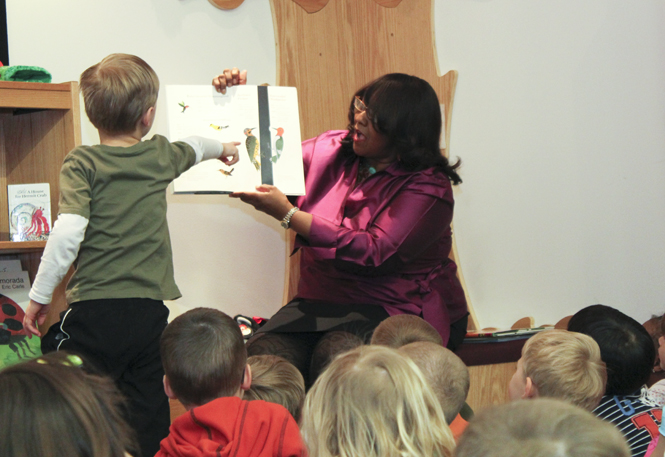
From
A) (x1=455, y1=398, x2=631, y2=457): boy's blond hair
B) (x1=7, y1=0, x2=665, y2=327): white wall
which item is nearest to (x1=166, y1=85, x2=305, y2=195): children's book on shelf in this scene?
(x1=7, y1=0, x2=665, y2=327): white wall

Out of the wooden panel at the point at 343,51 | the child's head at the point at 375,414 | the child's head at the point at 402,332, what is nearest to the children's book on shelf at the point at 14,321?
the child's head at the point at 402,332

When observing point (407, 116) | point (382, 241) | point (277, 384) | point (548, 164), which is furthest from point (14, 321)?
point (548, 164)

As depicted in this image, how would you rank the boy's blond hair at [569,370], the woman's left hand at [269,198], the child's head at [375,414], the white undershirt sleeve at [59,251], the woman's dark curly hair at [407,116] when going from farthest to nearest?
the woman's dark curly hair at [407,116]
the woman's left hand at [269,198]
the white undershirt sleeve at [59,251]
the boy's blond hair at [569,370]
the child's head at [375,414]

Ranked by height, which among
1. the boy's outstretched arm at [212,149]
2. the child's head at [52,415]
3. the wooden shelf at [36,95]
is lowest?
the child's head at [52,415]

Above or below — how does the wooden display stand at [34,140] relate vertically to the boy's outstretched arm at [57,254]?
above

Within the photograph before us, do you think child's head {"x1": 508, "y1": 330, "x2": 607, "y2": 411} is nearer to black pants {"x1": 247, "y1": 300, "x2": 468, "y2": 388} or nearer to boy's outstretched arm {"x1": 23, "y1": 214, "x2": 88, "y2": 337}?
black pants {"x1": 247, "y1": 300, "x2": 468, "y2": 388}

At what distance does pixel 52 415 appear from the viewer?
0.72 m

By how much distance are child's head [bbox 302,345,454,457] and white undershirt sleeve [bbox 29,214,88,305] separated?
2.83ft

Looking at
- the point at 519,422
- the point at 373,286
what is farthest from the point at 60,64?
the point at 519,422

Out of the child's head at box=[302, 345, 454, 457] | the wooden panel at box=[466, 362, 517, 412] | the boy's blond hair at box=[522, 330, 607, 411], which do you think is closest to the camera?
the child's head at box=[302, 345, 454, 457]

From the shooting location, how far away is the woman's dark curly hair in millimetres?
2117

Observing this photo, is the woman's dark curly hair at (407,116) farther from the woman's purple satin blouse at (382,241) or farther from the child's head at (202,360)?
the child's head at (202,360)

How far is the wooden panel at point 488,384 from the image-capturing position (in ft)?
7.61

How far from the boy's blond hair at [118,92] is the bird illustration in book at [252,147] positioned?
42cm
